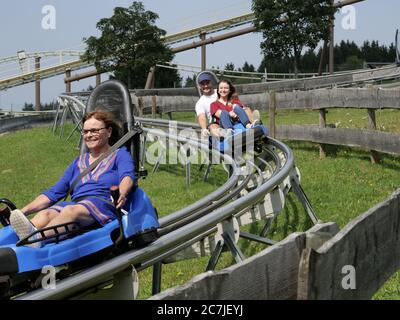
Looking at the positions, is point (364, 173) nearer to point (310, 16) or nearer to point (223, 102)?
point (223, 102)

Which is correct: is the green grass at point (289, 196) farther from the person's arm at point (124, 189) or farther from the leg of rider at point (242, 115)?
the person's arm at point (124, 189)

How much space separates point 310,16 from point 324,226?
31.6 metres

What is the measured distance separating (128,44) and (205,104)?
22579mm

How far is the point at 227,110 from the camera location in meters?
9.30

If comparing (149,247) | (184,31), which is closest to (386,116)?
(149,247)

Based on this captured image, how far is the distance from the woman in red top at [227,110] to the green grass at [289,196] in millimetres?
962

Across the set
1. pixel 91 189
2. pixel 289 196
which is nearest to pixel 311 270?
pixel 91 189

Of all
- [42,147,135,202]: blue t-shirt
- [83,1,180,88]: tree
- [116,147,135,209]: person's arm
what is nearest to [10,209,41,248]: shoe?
[116,147,135,209]: person's arm

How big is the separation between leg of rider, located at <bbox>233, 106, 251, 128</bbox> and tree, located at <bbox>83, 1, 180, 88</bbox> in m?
22.9

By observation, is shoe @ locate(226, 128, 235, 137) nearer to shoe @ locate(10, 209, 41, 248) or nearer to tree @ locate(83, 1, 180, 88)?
shoe @ locate(10, 209, 41, 248)

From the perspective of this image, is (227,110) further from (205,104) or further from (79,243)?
(79,243)

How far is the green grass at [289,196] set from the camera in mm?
6117
